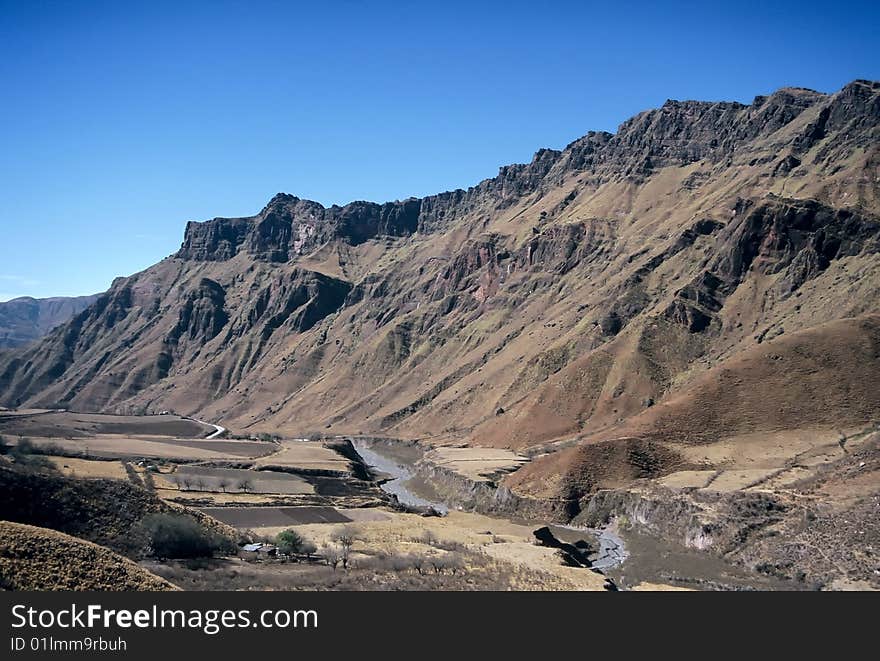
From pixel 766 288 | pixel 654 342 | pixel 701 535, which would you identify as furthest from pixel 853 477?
pixel 766 288

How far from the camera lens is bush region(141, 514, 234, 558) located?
155 feet

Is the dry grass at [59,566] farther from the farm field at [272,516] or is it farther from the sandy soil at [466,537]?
the farm field at [272,516]

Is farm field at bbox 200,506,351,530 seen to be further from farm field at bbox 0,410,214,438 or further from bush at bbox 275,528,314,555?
farm field at bbox 0,410,214,438

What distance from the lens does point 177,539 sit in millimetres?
47688

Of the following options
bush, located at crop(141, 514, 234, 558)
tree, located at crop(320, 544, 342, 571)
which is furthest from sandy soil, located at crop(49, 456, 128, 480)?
tree, located at crop(320, 544, 342, 571)

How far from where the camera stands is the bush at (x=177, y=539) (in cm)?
4728

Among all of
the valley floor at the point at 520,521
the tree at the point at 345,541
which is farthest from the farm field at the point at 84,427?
the tree at the point at 345,541

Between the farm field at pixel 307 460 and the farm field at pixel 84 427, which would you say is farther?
the farm field at pixel 84 427

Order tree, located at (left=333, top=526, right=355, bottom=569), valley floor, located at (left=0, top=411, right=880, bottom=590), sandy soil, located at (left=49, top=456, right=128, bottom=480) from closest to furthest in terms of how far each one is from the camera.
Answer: valley floor, located at (left=0, top=411, right=880, bottom=590), tree, located at (left=333, top=526, right=355, bottom=569), sandy soil, located at (left=49, top=456, right=128, bottom=480)

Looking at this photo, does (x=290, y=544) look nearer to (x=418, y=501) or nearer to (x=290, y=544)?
(x=290, y=544)

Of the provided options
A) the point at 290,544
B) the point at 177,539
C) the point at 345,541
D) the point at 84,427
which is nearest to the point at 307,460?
the point at 345,541

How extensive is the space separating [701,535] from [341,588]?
4308 cm
